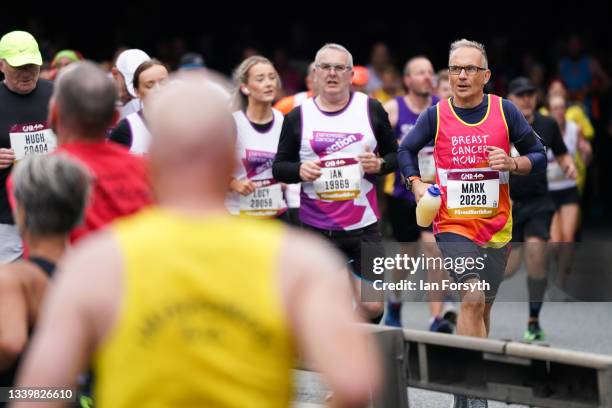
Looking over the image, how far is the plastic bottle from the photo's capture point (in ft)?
23.5

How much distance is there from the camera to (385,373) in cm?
528

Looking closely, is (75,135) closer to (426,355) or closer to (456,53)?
(426,355)

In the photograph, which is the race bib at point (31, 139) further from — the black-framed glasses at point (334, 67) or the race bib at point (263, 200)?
the black-framed glasses at point (334, 67)

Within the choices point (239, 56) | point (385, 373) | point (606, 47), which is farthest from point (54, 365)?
point (606, 47)

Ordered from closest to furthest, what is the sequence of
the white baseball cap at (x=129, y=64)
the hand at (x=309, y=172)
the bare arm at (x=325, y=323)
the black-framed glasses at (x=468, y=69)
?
the bare arm at (x=325, y=323), the black-framed glasses at (x=468, y=69), the hand at (x=309, y=172), the white baseball cap at (x=129, y=64)

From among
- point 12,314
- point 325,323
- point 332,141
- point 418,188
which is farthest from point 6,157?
point 325,323

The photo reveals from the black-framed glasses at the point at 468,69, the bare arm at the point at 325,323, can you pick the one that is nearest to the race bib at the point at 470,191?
the black-framed glasses at the point at 468,69

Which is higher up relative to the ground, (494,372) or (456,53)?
(456,53)

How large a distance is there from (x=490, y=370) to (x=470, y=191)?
7.61 ft

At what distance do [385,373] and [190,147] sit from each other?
2701 millimetres

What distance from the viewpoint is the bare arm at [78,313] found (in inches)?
108

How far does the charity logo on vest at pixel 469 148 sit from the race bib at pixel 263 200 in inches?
49.1

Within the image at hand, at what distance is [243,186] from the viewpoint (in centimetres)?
798

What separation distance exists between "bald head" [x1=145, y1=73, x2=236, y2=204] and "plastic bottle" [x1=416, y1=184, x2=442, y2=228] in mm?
4408
